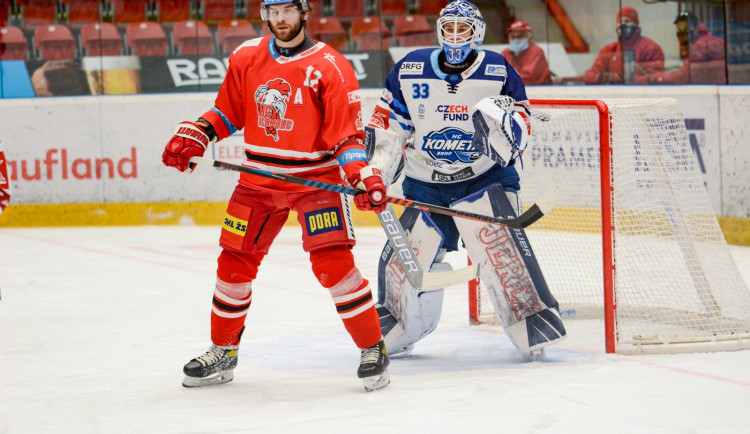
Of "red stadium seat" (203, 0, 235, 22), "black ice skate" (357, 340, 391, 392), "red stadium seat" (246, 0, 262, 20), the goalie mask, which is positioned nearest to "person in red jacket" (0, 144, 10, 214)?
"black ice skate" (357, 340, 391, 392)

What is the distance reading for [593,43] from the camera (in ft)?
24.6

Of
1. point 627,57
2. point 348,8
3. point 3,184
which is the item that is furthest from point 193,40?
point 3,184

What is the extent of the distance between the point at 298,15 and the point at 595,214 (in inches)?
92.6

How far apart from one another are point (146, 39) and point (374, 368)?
5657mm

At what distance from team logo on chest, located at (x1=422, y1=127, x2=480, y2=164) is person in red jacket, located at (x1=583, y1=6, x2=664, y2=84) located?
3.93 m

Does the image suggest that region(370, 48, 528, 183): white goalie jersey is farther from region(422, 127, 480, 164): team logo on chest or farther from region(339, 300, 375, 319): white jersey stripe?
region(339, 300, 375, 319): white jersey stripe

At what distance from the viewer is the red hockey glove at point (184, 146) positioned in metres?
3.11

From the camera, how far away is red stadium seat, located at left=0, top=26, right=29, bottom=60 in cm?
811

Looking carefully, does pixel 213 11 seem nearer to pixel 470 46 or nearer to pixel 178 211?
pixel 178 211

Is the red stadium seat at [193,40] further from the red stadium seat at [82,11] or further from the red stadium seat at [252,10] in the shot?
the red stadium seat at [82,11]

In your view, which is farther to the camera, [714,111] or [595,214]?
[714,111]

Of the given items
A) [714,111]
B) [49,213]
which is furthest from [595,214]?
[49,213]

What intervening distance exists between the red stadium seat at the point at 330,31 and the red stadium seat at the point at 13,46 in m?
2.18

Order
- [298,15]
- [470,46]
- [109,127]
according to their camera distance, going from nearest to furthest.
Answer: [298,15] < [470,46] < [109,127]
